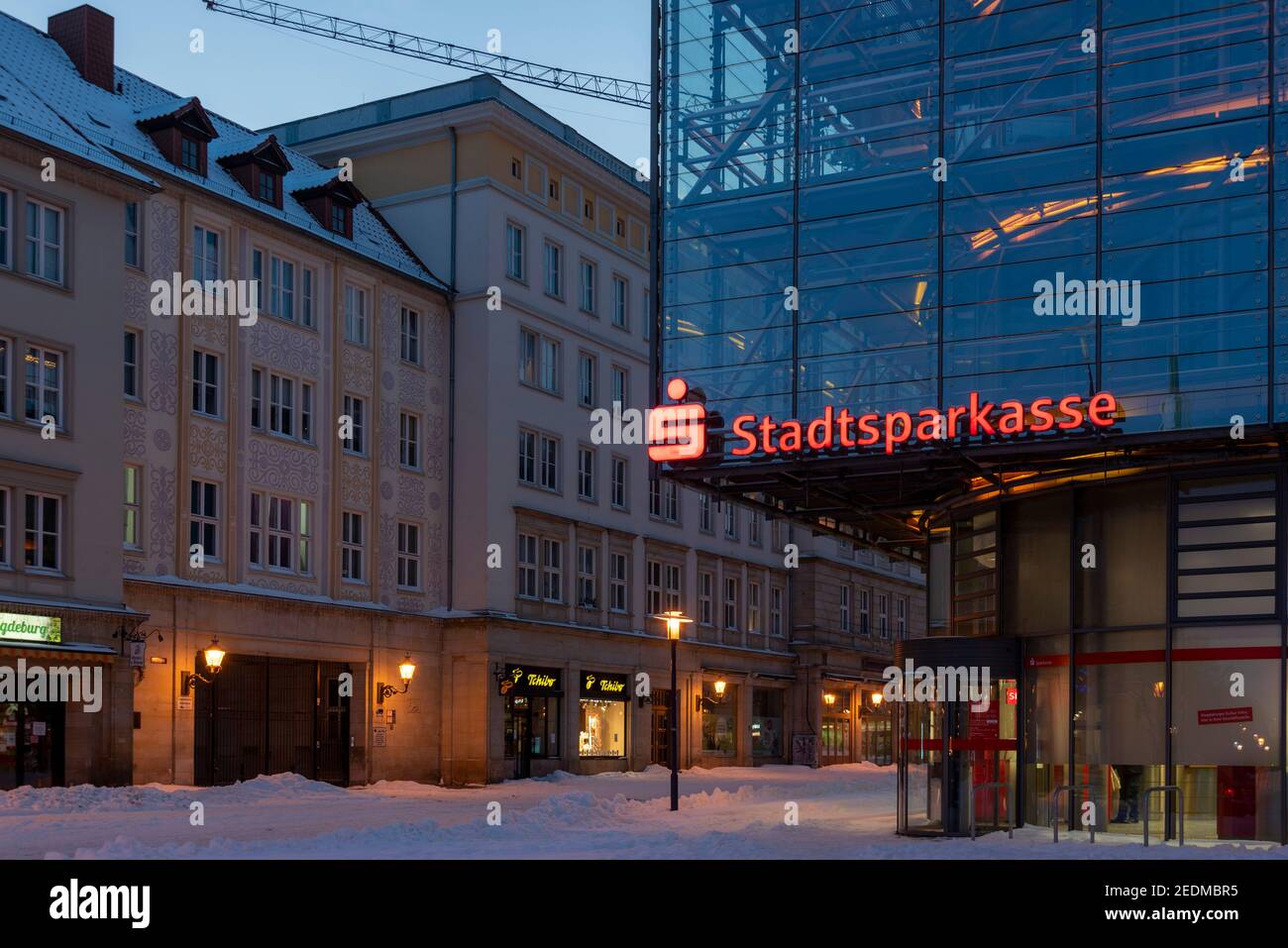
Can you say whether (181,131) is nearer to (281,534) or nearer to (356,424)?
(356,424)

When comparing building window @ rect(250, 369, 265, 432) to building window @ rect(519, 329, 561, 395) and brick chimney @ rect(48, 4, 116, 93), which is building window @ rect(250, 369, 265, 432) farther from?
building window @ rect(519, 329, 561, 395)

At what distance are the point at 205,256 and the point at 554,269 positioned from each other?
16305 millimetres

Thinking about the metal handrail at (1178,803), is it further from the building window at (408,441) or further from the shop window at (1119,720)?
the building window at (408,441)

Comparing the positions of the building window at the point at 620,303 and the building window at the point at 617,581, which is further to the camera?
the building window at the point at 620,303

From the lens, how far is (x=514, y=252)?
57312 mm

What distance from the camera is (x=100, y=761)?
127ft

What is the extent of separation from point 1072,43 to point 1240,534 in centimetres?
995

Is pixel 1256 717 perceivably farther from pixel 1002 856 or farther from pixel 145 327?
pixel 145 327

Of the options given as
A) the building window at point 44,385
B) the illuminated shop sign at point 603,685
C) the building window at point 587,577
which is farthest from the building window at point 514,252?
the building window at point 44,385

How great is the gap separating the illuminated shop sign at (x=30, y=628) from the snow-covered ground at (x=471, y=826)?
11.0 feet

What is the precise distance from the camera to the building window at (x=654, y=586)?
65188 mm

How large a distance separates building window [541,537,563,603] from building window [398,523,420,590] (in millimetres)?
5284

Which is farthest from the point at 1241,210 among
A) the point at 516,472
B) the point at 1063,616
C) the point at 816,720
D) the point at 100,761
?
the point at 816,720

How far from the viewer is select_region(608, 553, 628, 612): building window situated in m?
62.5
